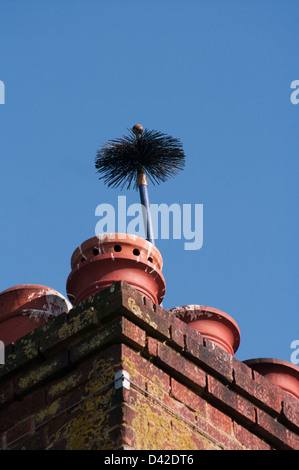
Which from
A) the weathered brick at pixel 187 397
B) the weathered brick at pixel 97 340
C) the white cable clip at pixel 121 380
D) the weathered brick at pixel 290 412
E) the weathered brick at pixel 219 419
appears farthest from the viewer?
the weathered brick at pixel 290 412

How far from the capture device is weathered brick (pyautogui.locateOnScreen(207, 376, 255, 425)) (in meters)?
6.15

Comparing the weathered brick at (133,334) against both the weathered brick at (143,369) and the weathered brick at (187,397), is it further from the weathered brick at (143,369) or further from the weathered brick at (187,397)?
the weathered brick at (187,397)

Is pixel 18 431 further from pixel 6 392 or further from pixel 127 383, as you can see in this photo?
pixel 127 383

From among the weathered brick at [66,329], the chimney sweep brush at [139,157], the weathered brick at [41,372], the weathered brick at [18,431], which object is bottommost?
the weathered brick at [18,431]

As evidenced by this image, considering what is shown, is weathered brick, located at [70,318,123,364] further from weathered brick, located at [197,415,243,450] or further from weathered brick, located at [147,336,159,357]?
weathered brick, located at [197,415,243,450]

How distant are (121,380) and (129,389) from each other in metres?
0.06

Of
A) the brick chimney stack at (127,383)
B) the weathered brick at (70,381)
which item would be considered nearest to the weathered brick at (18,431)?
the brick chimney stack at (127,383)

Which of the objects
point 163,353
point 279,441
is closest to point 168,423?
point 163,353

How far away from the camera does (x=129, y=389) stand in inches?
223

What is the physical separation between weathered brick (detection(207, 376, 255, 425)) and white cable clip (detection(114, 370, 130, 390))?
0.62 meters

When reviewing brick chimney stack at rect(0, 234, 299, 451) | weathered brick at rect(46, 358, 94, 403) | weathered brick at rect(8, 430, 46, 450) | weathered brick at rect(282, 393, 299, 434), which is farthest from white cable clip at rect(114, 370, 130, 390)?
weathered brick at rect(282, 393, 299, 434)

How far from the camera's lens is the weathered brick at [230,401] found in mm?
6148
